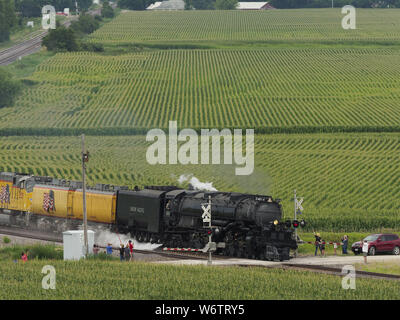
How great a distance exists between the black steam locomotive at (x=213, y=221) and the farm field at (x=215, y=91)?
48.0 m

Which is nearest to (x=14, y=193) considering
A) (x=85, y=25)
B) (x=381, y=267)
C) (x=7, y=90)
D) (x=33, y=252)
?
(x=33, y=252)

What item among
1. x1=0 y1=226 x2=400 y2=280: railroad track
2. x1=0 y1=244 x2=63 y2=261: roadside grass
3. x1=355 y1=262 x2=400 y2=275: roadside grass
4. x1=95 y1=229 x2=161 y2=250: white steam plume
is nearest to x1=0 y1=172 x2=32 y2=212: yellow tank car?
x1=0 y1=226 x2=400 y2=280: railroad track

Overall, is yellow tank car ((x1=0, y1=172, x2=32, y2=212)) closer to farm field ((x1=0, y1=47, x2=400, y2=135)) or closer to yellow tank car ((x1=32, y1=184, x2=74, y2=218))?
yellow tank car ((x1=32, y1=184, x2=74, y2=218))

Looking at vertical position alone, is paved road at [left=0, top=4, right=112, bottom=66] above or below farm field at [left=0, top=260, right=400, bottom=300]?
above

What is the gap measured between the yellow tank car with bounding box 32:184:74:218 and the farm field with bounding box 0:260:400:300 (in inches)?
613

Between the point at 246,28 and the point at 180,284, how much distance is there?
143 metres

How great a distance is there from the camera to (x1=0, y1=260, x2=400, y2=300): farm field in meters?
29.9

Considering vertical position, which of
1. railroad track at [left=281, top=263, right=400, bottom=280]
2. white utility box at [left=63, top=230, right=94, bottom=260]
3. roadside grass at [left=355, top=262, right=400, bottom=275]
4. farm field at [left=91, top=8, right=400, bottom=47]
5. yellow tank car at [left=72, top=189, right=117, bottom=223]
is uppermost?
farm field at [left=91, top=8, right=400, bottom=47]

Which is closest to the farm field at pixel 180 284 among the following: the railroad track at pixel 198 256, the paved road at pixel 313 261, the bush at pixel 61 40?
the railroad track at pixel 198 256

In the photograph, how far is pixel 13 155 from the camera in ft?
275

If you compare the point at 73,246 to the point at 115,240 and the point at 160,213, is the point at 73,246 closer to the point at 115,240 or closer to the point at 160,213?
the point at 160,213

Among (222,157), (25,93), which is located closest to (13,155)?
(222,157)
